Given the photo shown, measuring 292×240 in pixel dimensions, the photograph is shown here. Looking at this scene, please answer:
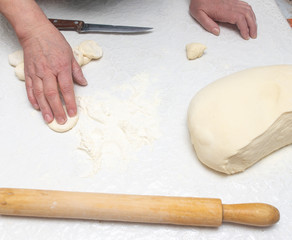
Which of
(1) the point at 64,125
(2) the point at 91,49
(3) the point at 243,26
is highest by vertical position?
(3) the point at 243,26

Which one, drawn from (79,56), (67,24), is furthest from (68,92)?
(67,24)

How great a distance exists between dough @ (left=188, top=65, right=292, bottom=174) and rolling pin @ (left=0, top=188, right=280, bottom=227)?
155mm

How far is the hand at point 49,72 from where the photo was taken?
1.17m

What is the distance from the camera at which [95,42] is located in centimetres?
143

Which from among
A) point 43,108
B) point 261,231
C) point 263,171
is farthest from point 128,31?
point 261,231

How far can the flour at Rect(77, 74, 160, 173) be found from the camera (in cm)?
113

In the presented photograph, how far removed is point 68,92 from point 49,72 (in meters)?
0.10

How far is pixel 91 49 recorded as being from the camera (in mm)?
1371

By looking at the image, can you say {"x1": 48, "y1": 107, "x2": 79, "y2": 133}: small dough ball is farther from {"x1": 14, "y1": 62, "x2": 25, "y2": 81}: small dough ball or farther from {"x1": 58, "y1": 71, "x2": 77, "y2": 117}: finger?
{"x1": 14, "y1": 62, "x2": 25, "y2": 81}: small dough ball

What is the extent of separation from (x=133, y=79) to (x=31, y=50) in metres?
0.41

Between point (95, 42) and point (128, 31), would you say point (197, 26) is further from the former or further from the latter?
point (95, 42)

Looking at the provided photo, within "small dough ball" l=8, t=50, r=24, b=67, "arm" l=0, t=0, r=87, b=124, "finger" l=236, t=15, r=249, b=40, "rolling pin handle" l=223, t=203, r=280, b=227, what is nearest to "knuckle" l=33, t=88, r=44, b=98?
"arm" l=0, t=0, r=87, b=124

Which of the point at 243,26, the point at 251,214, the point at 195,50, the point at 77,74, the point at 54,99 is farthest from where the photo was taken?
the point at 243,26

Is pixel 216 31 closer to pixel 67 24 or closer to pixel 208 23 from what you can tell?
pixel 208 23
